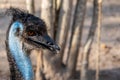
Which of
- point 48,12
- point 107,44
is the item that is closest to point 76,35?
point 48,12

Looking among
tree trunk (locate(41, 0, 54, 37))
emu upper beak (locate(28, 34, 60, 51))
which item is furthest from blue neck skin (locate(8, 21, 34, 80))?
tree trunk (locate(41, 0, 54, 37))

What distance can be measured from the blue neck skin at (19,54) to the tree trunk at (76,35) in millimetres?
1884

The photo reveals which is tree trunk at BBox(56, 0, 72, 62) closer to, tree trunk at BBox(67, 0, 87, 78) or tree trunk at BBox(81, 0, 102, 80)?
tree trunk at BBox(67, 0, 87, 78)

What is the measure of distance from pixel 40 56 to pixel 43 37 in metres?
1.89

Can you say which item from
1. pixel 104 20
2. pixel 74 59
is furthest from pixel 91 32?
pixel 104 20

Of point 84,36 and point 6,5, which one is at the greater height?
point 6,5

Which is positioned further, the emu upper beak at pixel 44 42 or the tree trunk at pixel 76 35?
the tree trunk at pixel 76 35

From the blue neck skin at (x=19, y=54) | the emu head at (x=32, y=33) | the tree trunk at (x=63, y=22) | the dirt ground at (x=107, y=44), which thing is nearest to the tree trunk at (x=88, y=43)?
the tree trunk at (x=63, y=22)

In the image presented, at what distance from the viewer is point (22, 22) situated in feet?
12.0

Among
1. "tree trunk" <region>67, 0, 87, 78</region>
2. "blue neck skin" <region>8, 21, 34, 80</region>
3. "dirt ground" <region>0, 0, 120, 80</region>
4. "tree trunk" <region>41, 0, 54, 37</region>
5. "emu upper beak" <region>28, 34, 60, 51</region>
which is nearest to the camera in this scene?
"blue neck skin" <region>8, 21, 34, 80</region>

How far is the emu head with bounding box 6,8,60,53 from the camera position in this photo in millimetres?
3646

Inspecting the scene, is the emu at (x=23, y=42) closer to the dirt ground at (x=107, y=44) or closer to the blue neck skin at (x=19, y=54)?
the blue neck skin at (x=19, y=54)

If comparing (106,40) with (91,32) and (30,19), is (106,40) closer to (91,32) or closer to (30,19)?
(91,32)

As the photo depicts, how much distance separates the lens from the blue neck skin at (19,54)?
11.6ft
